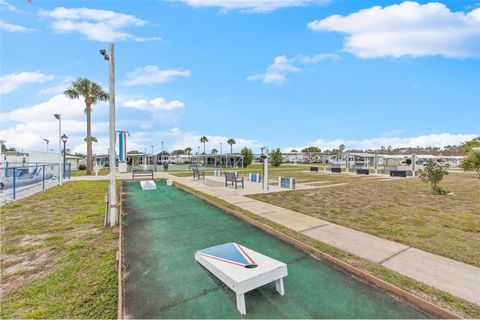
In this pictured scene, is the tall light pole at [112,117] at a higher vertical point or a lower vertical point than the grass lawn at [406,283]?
higher

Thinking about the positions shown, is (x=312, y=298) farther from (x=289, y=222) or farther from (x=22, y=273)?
(x=22, y=273)

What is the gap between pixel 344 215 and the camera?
7805mm

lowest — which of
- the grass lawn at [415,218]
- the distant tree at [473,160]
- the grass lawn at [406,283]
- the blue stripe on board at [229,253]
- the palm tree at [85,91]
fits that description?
the grass lawn at [415,218]

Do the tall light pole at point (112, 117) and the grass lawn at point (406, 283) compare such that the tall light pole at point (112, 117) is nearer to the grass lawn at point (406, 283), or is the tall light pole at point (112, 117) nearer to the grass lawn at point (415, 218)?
the grass lawn at point (406, 283)

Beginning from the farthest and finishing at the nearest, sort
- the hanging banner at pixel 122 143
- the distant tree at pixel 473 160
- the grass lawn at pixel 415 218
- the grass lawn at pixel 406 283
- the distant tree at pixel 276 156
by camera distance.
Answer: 1. the distant tree at pixel 276 156
2. the distant tree at pixel 473 160
3. the hanging banner at pixel 122 143
4. the grass lawn at pixel 415 218
5. the grass lawn at pixel 406 283

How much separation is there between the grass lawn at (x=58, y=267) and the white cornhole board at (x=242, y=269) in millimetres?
1367

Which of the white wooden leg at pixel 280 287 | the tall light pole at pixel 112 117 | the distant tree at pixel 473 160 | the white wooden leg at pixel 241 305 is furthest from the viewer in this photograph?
the distant tree at pixel 473 160

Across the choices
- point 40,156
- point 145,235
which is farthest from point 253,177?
point 40,156

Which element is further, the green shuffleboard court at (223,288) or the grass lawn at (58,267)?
the grass lawn at (58,267)

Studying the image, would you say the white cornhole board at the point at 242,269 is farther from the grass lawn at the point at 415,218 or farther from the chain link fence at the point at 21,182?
the chain link fence at the point at 21,182

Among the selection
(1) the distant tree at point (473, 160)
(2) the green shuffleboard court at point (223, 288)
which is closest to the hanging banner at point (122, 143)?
(2) the green shuffleboard court at point (223, 288)

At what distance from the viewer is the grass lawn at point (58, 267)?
3.03m

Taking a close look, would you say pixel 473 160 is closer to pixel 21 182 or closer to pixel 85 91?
pixel 21 182

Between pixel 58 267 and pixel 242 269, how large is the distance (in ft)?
11.1
